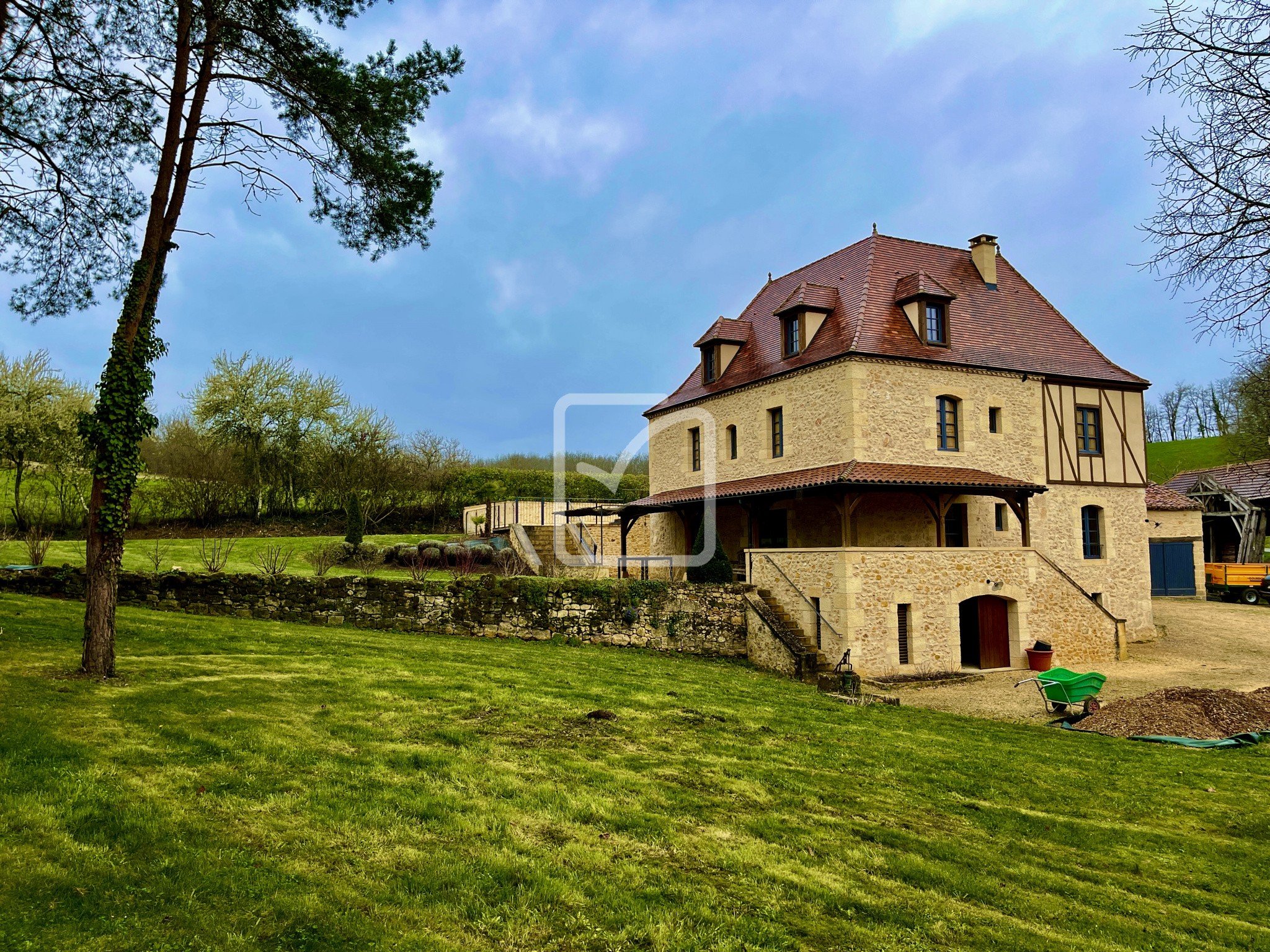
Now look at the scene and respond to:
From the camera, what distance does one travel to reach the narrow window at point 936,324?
2022cm

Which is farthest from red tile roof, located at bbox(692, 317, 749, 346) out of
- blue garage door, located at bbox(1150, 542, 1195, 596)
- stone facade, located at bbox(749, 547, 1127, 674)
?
blue garage door, located at bbox(1150, 542, 1195, 596)

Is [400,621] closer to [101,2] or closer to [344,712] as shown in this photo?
[344,712]

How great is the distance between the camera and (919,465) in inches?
756

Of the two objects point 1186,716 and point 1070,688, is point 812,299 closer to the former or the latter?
point 1070,688

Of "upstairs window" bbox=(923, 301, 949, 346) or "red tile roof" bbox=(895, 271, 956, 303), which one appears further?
"upstairs window" bbox=(923, 301, 949, 346)

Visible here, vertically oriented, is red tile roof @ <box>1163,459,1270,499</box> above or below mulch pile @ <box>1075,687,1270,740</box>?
above

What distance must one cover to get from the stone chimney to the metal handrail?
477 inches

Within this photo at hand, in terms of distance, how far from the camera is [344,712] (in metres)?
7.84

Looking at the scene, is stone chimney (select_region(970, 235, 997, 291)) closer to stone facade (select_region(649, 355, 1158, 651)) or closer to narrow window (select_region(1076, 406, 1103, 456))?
stone facade (select_region(649, 355, 1158, 651))

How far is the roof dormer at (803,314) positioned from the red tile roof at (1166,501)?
15.1 m

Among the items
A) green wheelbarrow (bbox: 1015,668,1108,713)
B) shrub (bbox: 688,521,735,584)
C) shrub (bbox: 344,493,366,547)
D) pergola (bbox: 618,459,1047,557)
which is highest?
pergola (bbox: 618,459,1047,557)

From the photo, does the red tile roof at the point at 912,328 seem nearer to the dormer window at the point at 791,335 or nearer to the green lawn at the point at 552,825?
the dormer window at the point at 791,335

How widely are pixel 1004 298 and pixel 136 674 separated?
2342 centimetres

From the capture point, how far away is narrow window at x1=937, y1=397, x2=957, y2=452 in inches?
782
